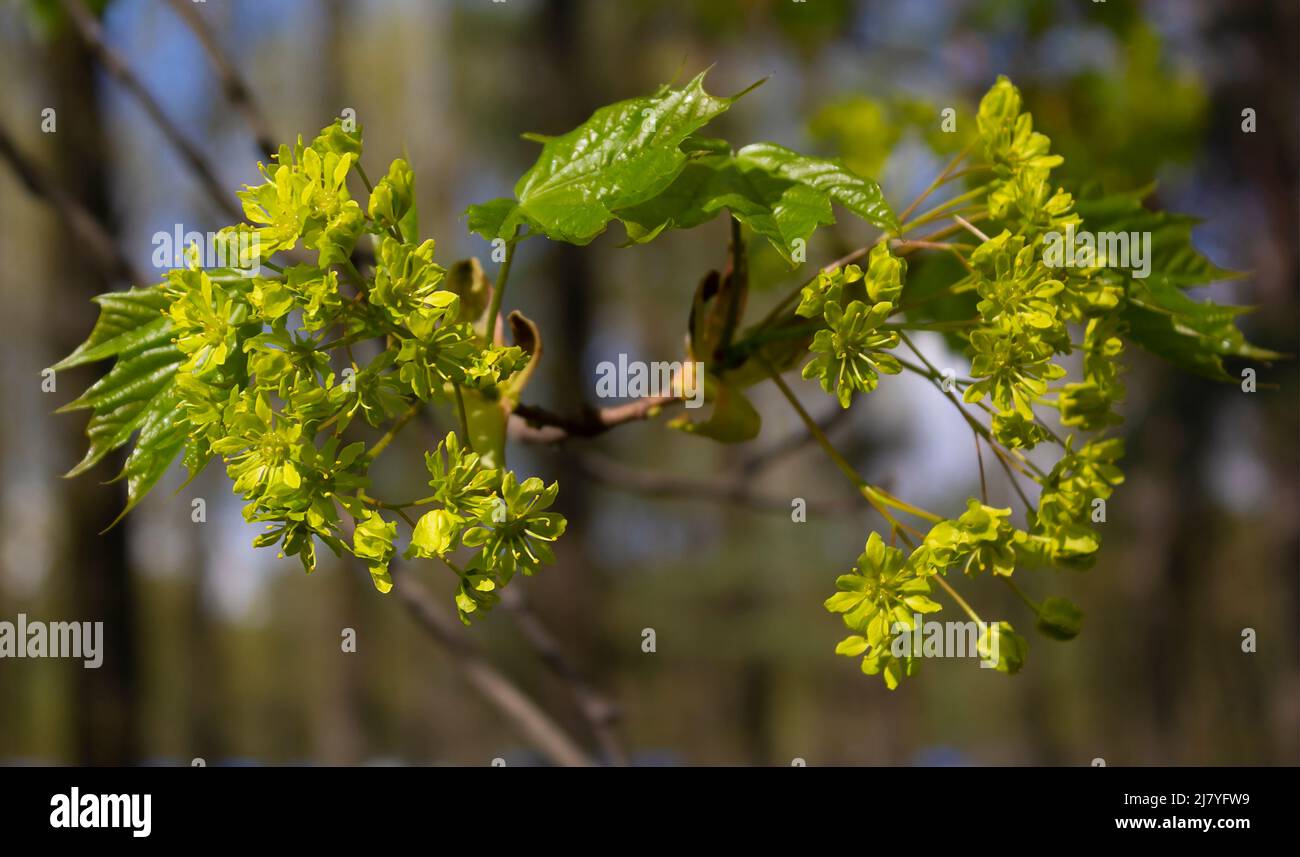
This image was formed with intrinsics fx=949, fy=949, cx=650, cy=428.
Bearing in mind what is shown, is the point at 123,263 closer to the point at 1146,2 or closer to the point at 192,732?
the point at 1146,2

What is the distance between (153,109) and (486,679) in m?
1.21

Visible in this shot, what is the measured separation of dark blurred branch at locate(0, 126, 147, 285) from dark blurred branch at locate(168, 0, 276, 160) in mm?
359

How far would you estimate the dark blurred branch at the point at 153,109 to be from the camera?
1.71 meters

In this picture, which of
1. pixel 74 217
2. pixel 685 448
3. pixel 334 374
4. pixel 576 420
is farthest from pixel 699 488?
pixel 685 448

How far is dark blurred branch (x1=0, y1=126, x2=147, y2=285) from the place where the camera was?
1.67 m

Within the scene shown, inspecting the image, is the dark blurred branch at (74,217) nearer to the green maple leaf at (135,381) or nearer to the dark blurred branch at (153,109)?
the dark blurred branch at (153,109)

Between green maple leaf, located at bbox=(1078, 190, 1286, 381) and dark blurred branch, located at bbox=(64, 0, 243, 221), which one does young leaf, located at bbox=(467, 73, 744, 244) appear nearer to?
green maple leaf, located at bbox=(1078, 190, 1286, 381)

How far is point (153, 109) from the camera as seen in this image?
1732 mm

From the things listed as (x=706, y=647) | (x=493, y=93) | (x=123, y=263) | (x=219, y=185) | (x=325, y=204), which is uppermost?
(x=493, y=93)

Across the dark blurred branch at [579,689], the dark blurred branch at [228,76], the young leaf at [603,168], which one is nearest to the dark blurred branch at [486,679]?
the dark blurred branch at [579,689]

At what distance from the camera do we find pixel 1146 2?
324 cm

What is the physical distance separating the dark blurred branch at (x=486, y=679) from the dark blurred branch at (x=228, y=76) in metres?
0.81

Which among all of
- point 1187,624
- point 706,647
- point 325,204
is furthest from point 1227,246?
point 706,647
